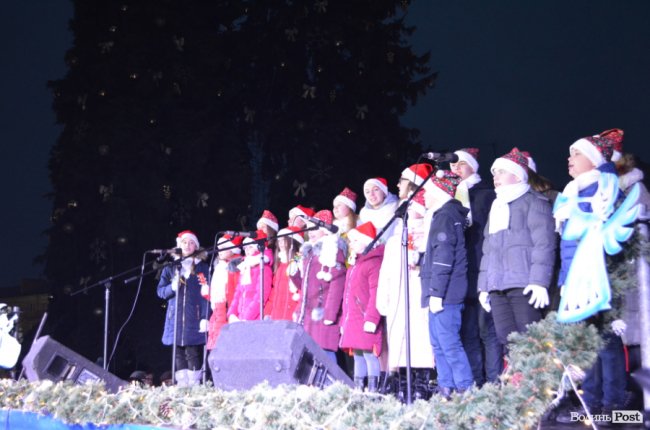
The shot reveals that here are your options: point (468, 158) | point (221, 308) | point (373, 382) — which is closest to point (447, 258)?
point (468, 158)

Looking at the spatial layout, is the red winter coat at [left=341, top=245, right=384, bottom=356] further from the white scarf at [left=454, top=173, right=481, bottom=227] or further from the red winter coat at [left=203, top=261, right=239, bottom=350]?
the red winter coat at [left=203, top=261, right=239, bottom=350]

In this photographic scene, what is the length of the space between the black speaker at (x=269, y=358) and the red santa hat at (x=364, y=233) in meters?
1.95

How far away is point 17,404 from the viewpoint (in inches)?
201

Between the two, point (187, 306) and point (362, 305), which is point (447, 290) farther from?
point (187, 306)

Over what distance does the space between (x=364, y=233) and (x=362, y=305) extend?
64 centimetres

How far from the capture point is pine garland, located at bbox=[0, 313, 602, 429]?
9.82 ft

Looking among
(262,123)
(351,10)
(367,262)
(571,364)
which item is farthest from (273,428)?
(351,10)

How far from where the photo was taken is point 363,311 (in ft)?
19.9

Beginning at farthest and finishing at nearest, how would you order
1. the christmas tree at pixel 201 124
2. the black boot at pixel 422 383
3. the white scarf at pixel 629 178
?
the christmas tree at pixel 201 124
the black boot at pixel 422 383
the white scarf at pixel 629 178

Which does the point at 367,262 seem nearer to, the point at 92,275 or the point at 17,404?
the point at 17,404

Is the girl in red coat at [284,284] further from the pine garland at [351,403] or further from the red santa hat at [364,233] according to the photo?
the pine garland at [351,403]

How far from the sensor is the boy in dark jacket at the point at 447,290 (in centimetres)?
498

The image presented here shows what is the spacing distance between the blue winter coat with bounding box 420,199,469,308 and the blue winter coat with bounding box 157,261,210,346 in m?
3.35

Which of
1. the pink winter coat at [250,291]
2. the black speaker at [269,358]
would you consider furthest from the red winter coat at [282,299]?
the black speaker at [269,358]
